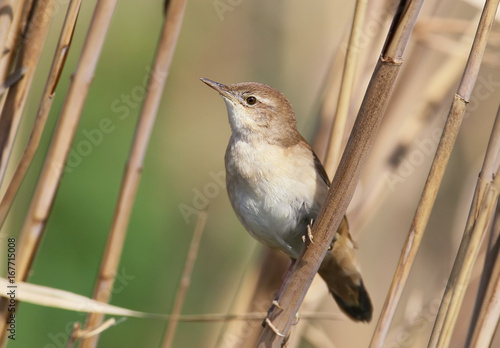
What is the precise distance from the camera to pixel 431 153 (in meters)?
3.04

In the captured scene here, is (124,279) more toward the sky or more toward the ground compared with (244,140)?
more toward the ground

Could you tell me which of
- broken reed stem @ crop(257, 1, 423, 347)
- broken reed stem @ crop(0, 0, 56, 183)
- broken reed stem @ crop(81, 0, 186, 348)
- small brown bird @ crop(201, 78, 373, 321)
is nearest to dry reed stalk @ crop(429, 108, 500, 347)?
broken reed stem @ crop(257, 1, 423, 347)

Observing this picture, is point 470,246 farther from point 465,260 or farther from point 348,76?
point 348,76

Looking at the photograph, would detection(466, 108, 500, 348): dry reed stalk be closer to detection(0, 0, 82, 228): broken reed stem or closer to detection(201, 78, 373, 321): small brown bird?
detection(201, 78, 373, 321): small brown bird

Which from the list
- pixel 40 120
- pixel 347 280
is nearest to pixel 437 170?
pixel 347 280

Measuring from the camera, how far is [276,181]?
2221 millimetres

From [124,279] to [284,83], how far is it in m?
1.52

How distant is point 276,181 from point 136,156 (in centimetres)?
57

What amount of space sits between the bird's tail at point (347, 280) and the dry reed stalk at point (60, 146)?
1168 mm

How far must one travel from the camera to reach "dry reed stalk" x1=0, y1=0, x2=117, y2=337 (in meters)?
1.75

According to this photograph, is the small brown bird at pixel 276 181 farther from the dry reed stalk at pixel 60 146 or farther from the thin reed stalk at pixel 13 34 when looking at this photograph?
the thin reed stalk at pixel 13 34

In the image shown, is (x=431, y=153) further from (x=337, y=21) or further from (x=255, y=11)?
(x=255, y=11)

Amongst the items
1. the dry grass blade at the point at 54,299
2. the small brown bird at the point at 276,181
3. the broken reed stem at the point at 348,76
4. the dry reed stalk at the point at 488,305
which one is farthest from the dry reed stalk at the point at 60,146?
the dry reed stalk at the point at 488,305

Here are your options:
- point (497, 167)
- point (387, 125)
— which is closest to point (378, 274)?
point (387, 125)
